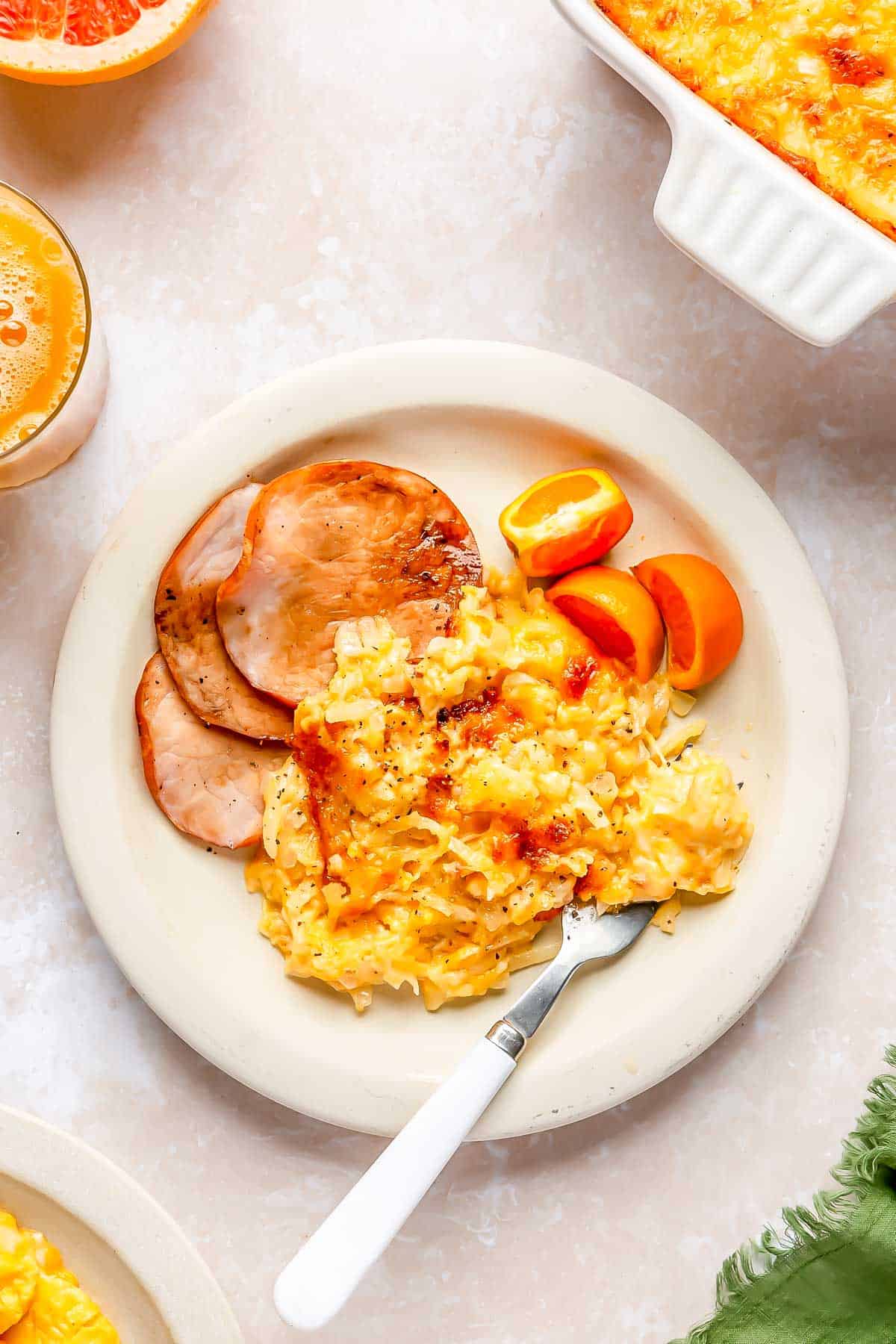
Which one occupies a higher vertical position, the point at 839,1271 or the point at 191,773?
the point at 839,1271

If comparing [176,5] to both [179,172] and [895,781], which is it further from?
[895,781]

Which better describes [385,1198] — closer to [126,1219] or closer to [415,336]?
[126,1219]

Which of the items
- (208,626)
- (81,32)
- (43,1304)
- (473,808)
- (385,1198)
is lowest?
(43,1304)

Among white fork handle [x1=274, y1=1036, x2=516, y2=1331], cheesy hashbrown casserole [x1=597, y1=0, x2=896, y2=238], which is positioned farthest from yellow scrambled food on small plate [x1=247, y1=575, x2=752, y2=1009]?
cheesy hashbrown casserole [x1=597, y1=0, x2=896, y2=238]

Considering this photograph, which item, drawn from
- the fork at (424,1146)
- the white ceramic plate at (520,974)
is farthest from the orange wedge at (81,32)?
the fork at (424,1146)

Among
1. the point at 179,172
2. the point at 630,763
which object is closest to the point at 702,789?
the point at 630,763

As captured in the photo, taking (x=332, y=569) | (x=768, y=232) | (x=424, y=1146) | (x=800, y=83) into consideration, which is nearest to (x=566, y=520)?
(x=332, y=569)
